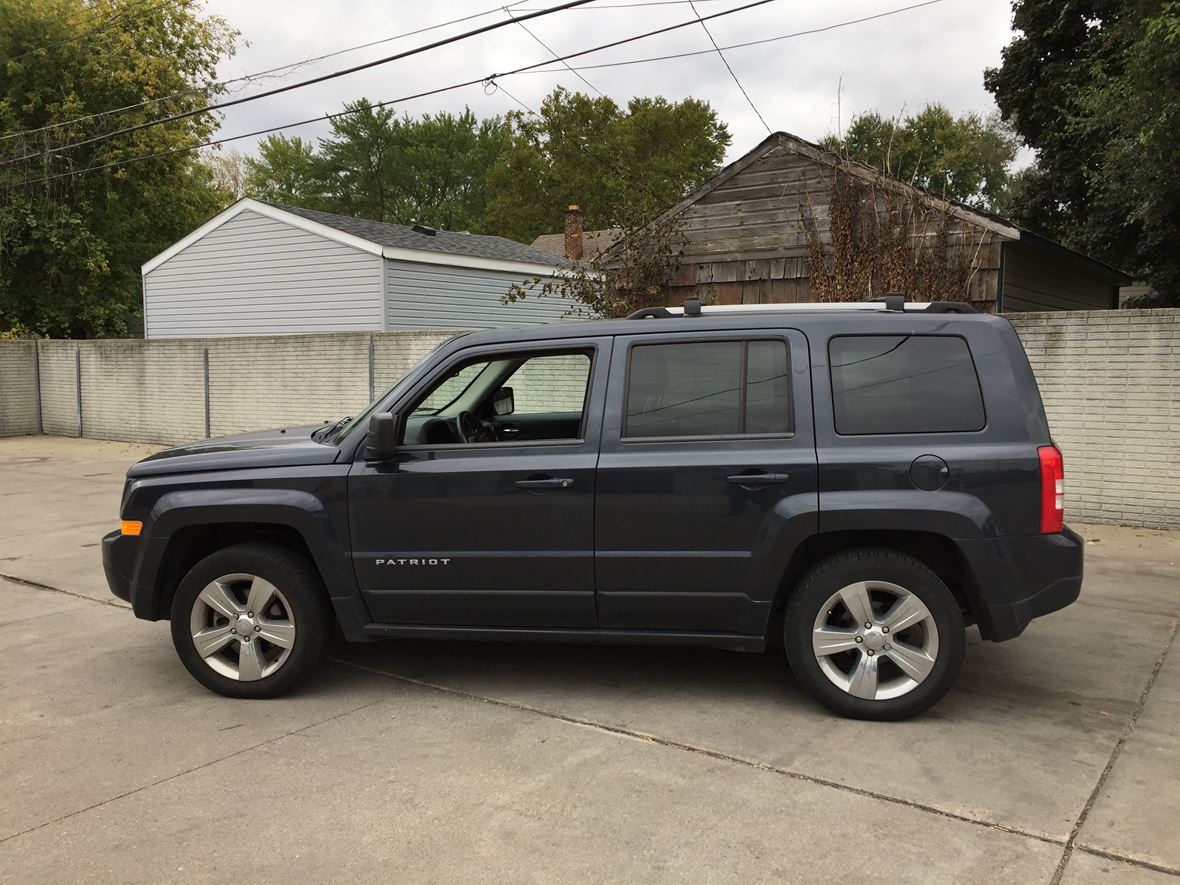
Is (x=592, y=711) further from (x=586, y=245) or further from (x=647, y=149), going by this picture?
(x=647, y=149)

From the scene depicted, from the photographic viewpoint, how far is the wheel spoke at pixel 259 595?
438 centimetres

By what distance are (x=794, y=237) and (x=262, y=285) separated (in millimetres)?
12037

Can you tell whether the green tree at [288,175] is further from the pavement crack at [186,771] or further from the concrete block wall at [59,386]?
the pavement crack at [186,771]

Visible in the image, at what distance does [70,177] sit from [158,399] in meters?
10.8

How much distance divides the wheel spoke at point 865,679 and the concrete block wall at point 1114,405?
223 inches

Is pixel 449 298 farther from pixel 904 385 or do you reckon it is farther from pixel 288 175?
pixel 288 175

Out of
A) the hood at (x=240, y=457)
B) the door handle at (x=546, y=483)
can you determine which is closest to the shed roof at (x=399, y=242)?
the hood at (x=240, y=457)

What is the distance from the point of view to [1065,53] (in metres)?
20.5

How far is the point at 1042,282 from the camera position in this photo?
1238cm

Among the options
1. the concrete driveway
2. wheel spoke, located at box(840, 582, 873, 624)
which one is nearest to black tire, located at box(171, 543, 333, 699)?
the concrete driveway

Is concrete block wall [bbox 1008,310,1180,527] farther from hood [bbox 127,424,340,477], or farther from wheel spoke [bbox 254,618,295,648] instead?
wheel spoke [bbox 254,618,295,648]

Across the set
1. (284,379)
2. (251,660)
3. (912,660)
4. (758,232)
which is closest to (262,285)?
(284,379)

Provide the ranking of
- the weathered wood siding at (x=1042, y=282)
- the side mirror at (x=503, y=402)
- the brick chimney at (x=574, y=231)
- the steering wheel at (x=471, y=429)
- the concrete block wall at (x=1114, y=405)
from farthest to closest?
the brick chimney at (x=574, y=231) → the weathered wood siding at (x=1042, y=282) → the concrete block wall at (x=1114, y=405) → the side mirror at (x=503, y=402) → the steering wheel at (x=471, y=429)

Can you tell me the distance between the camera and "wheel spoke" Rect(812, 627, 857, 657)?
4.04 meters
